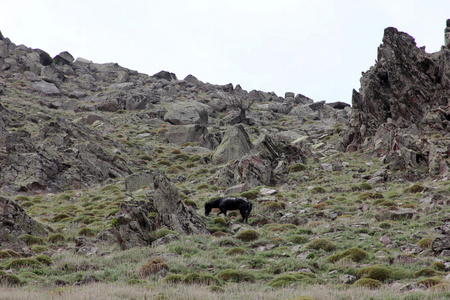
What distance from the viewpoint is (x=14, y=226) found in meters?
21.0

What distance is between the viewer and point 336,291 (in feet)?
37.8

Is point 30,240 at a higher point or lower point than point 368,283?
lower

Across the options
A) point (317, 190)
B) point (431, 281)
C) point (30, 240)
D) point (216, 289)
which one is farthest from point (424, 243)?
point (30, 240)

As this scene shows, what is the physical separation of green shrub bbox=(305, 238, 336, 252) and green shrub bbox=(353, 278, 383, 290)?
4.98 m

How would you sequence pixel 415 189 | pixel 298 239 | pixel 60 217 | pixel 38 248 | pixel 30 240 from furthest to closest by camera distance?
pixel 415 189 → pixel 60 217 → pixel 30 240 → pixel 298 239 → pixel 38 248

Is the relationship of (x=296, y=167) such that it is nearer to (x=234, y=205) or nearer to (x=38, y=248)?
(x=234, y=205)

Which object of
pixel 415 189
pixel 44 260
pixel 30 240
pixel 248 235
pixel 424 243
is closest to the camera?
pixel 424 243

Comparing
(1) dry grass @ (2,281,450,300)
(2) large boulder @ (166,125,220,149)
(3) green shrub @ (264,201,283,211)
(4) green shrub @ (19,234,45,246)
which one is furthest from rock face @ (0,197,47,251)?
(2) large boulder @ (166,125,220,149)

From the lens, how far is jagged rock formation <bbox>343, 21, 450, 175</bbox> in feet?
154

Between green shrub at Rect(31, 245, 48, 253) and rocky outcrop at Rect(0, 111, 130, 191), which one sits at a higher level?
rocky outcrop at Rect(0, 111, 130, 191)

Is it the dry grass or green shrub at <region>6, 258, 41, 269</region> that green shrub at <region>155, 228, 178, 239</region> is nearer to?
green shrub at <region>6, 258, 41, 269</region>

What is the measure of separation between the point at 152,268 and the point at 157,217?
886 cm

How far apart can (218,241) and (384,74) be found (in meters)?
42.7

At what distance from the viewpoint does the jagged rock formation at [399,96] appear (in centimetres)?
A: 4694
